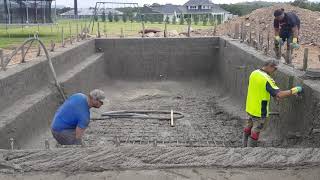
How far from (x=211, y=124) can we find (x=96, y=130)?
2.70 metres

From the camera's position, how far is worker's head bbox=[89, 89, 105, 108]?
211 inches

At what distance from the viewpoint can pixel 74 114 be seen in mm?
5602

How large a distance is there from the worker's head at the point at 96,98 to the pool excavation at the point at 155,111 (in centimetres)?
67

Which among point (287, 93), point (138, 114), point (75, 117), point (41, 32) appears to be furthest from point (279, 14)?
point (41, 32)

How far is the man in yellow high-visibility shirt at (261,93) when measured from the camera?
19.5 feet

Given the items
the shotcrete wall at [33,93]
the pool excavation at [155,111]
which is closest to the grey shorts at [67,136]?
the pool excavation at [155,111]

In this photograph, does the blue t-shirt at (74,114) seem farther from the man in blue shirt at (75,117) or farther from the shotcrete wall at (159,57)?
the shotcrete wall at (159,57)

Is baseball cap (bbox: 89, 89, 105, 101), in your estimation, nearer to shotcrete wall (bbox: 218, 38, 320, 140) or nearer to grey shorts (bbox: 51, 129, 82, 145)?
grey shorts (bbox: 51, 129, 82, 145)

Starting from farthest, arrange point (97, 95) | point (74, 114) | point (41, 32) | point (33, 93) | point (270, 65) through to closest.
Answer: point (41, 32)
point (33, 93)
point (270, 65)
point (74, 114)
point (97, 95)

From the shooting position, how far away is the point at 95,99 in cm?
539

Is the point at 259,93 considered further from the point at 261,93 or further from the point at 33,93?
the point at 33,93

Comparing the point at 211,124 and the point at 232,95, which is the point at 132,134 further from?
the point at 232,95

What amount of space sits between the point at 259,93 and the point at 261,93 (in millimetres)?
31

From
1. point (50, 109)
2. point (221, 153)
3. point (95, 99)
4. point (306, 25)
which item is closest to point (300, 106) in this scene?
point (221, 153)
